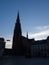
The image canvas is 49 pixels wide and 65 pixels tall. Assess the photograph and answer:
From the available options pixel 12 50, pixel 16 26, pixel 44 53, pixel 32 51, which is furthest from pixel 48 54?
pixel 16 26

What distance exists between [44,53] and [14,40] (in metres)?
27.3

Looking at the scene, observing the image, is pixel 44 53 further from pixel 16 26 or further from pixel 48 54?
pixel 16 26

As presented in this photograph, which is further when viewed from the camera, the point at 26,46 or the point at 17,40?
the point at 17,40

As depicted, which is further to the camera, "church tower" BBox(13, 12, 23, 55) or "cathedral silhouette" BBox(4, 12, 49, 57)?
"church tower" BBox(13, 12, 23, 55)

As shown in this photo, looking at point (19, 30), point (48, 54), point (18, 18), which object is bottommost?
point (48, 54)

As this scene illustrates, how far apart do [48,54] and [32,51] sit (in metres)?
8.35

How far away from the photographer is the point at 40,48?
211 feet

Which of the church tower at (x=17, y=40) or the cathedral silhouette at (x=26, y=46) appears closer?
the cathedral silhouette at (x=26, y=46)

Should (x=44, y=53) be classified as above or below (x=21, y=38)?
below

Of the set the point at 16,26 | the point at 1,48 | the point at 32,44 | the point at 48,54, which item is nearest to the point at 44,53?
the point at 48,54

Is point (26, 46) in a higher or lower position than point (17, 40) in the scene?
lower

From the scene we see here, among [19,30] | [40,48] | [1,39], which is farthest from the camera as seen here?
[19,30]

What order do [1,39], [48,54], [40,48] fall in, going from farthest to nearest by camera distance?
[1,39]
[40,48]
[48,54]

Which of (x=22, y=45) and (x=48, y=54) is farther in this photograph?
(x=22, y=45)
